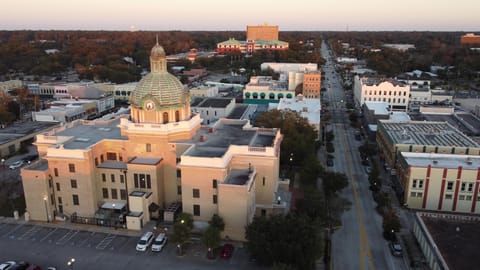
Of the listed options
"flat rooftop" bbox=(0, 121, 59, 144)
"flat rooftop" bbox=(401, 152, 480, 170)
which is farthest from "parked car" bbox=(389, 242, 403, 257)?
"flat rooftop" bbox=(0, 121, 59, 144)

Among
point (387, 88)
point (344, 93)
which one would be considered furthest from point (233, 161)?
point (344, 93)

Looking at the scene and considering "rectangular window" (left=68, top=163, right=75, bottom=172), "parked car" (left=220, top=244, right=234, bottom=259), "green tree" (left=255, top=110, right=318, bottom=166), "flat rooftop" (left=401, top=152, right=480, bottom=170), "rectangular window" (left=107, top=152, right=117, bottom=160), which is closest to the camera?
"parked car" (left=220, top=244, right=234, bottom=259)

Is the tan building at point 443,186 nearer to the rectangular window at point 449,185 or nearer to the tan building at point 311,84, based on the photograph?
the rectangular window at point 449,185

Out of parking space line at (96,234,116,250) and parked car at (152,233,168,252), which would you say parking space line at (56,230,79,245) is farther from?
parked car at (152,233,168,252)

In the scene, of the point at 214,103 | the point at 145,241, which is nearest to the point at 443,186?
the point at 145,241

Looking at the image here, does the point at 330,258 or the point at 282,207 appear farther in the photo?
the point at 282,207

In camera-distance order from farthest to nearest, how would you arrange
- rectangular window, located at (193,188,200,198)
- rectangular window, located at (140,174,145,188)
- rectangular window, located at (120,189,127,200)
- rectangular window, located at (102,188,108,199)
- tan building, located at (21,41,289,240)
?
rectangular window, located at (102,188,108,199)
rectangular window, located at (120,189,127,200)
rectangular window, located at (140,174,145,188)
tan building, located at (21,41,289,240)
rectangular window, located at (193,188,200,198)

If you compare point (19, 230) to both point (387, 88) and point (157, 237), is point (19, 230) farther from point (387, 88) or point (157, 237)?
point (387, 88)
